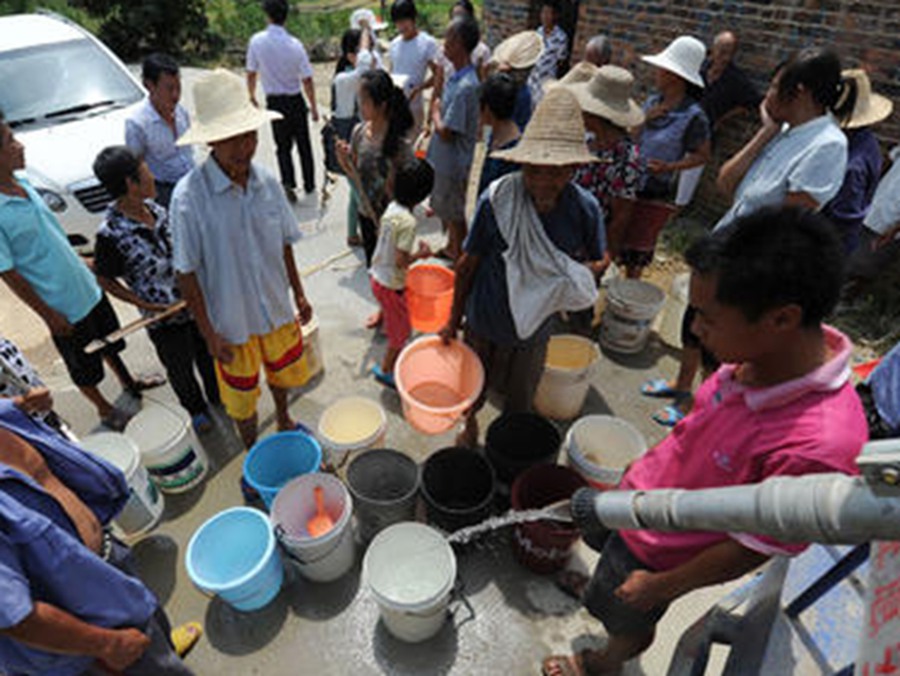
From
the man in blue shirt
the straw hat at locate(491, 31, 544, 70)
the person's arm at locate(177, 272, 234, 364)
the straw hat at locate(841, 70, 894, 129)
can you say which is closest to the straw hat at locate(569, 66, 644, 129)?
the straw hat at locate(841, 70, 894, 129)

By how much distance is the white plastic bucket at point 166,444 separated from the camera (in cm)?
289

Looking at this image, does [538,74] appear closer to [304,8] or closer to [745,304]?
[745,304]

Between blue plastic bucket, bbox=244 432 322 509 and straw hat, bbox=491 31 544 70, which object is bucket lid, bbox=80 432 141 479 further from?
straw hat, bbox=491 31 544 70

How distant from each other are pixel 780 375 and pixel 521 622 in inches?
76.7

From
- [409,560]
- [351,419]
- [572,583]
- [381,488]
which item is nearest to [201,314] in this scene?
[351,419]

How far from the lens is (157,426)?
2.97m

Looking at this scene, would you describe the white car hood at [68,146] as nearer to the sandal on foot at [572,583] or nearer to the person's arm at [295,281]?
the person's arm at [295,281]

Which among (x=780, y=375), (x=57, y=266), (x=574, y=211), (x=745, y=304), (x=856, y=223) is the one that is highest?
(x=745, y=304)

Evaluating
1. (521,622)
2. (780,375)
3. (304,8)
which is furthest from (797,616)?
(304,8)

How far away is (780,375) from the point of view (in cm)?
131

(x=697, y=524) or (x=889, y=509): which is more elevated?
(x=889, y=509)

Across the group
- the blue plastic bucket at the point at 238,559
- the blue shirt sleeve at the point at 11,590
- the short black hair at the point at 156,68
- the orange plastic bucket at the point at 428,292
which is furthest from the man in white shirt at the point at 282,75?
the blue shirt sleeve at the point at 11,590

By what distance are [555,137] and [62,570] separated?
2.43 meters

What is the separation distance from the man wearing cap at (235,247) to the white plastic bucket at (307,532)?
0.68 metres
